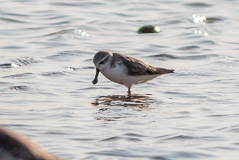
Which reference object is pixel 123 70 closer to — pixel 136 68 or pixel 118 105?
pixel 136 68

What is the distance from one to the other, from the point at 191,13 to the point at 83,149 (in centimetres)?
1074

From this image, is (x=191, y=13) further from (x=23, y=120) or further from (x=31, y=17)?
(x=23, y=120)

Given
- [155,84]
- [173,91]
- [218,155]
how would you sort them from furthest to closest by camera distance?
[155,84] → [173,91] → [218,155]

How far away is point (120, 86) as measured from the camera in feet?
38.2

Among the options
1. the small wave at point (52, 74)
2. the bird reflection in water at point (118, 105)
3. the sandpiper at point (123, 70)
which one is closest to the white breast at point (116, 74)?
the sandpiper at point (123, 70)

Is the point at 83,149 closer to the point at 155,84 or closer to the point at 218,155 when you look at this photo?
the point at 218,155

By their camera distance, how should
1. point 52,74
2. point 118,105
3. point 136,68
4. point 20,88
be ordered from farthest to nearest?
point 52,74, point 136,68, point 20,88, point 118,105

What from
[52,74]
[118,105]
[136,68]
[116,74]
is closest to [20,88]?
[52,74]

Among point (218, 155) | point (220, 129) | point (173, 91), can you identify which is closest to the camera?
point (218, 155)

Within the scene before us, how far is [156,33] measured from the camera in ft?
50.1

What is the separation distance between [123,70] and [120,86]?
85 cm

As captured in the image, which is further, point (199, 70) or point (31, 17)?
point (31, 17)

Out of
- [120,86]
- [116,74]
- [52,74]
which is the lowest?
[120,86]

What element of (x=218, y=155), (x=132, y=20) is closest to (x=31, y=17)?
(x=132, y=20)
